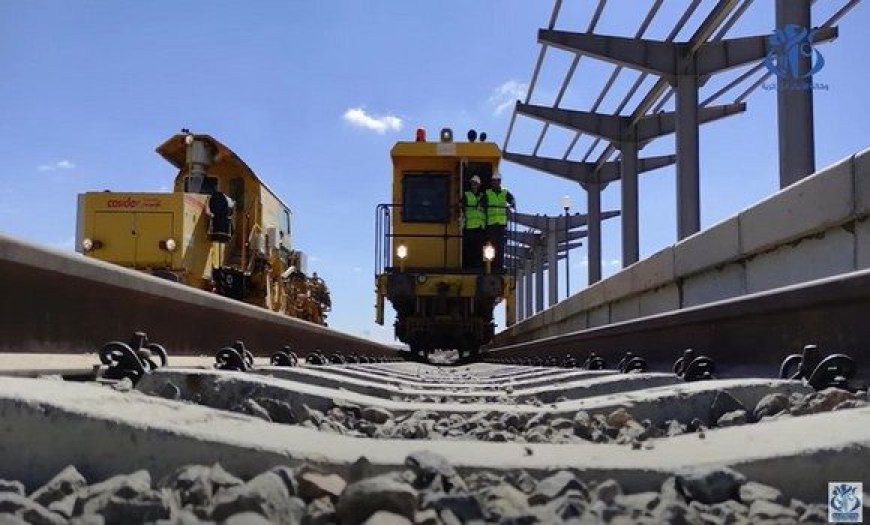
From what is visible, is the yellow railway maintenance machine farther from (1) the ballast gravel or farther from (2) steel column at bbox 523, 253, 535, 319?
(2) steel column at bbox 523, 253, 535, 319

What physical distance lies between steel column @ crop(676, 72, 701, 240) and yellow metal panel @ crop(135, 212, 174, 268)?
28.2ft

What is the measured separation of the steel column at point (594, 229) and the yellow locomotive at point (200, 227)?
10606 mm

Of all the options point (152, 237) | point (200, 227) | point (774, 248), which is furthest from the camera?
point (200, 227)

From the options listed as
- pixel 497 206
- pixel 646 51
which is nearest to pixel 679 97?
pixel 646 51

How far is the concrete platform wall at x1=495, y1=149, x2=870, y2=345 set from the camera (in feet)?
14.9

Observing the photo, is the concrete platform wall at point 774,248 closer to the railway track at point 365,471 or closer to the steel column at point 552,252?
the railway track at point 365,471

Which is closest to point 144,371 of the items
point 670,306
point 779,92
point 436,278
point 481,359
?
point 670,306

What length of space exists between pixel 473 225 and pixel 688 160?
4055 millimetres

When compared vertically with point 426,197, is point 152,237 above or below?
below

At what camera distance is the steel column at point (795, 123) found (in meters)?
9.65

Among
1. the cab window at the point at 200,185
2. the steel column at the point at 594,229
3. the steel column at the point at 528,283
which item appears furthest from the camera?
the steel column at the point at 528,283

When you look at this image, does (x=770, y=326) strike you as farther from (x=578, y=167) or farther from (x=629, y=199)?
(x=578, y=167)

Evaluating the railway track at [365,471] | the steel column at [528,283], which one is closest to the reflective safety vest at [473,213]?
the railway track at [365,471]

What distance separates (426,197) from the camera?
582 inches
